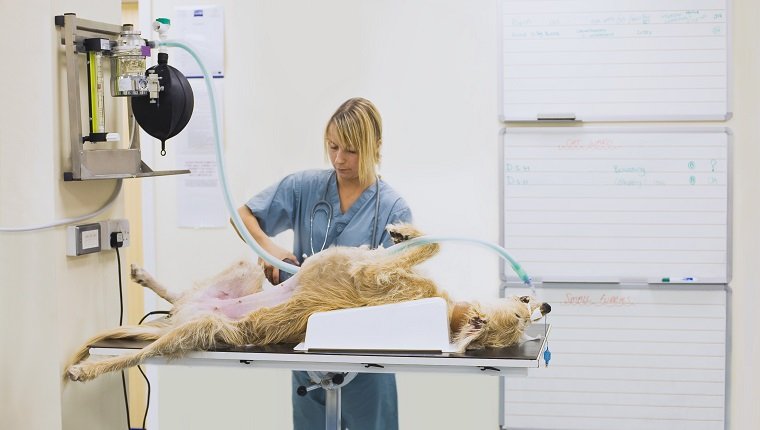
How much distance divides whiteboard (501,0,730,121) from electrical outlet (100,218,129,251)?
148 centimetres

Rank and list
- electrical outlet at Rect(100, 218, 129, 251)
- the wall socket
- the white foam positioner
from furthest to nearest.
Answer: electrical outlet at Rect(100, 218, 129, 251), the wall socket, the white foam positioner

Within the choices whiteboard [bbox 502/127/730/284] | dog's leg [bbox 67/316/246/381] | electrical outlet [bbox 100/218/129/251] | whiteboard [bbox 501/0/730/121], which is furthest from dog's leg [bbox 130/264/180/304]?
whiteboard [bbox 501/0/730/121]

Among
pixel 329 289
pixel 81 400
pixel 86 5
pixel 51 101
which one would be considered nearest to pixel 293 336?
pixel 329 289

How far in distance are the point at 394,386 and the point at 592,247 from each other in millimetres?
915

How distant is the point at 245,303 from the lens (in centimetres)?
220

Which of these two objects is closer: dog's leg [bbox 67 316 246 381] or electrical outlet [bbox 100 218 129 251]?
dog's leg [bbox 67 316 246 381]

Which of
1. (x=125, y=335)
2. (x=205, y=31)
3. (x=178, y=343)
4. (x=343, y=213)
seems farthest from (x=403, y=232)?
(x=205, y=31)

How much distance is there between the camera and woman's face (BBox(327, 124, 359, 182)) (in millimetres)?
3127

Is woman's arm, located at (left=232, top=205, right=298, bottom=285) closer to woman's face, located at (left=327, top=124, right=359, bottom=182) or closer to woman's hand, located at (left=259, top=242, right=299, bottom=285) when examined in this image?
woman's hand, located at (left=259, top=242, right=299, bottom=285)

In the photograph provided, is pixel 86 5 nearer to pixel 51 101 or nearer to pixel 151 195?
pixel 51 101

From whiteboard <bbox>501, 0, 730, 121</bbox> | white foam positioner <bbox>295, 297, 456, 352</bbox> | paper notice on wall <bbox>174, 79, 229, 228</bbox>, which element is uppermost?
whiteboard <bbox>501, 0, 730, 121</bbox>

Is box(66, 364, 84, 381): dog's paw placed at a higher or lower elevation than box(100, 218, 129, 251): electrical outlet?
lower

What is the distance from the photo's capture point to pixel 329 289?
→ 6.89 ft

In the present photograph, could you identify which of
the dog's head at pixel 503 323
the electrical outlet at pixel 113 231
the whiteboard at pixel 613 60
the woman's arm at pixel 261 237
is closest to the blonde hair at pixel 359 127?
the woman's arm at pixel 261 237
